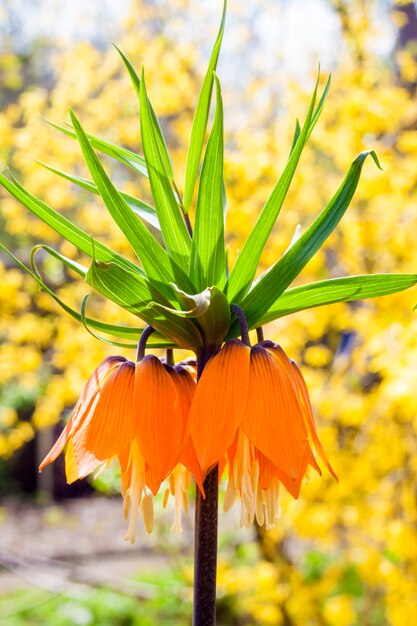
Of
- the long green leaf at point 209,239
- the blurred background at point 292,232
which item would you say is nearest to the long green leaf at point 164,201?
the long green leaf at point 209,239

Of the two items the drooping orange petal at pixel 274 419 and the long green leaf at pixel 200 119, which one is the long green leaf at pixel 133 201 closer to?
the long green leaf at pixel 200 119

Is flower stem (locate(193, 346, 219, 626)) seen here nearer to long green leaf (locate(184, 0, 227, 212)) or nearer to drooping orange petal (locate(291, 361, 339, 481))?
drooping orange petal (locate(291, 361, 339, 481))

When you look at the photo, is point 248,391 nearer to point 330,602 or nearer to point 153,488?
point 153,488

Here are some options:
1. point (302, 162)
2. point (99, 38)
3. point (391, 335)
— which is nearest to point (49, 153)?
point (302, 162)

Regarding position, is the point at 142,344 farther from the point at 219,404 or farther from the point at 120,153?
the point at 120,153

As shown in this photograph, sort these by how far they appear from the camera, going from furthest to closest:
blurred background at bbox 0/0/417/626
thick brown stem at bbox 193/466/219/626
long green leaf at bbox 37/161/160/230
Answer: blurred background at bbox 0/0/417/626, long green leaf at bbox 37/161/160/230, thick brown stem at bbox 193/466/219/626

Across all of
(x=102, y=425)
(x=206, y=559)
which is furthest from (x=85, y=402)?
(x=206, y=559)

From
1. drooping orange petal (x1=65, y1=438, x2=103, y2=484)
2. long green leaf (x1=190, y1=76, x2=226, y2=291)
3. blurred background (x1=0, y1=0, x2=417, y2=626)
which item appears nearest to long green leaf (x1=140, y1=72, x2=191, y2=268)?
long green leaf (x1=190, y1=76, x2=226, y2=291)
